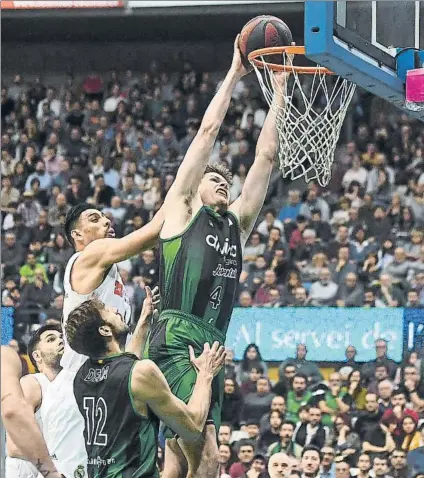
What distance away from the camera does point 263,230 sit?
16.4 meters

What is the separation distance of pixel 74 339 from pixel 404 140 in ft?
39.6

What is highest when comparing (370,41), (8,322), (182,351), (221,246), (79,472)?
(370,41)

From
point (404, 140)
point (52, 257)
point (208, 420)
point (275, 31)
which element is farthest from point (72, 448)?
point (404, 140)

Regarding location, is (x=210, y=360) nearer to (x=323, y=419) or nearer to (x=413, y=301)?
(x=323, y=419)

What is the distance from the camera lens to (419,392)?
1273 cm

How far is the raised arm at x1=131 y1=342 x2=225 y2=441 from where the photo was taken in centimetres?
584

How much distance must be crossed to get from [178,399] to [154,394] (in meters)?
0.25

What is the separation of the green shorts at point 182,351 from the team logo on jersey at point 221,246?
0.44 metres

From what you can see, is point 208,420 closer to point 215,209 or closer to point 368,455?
point 215,209

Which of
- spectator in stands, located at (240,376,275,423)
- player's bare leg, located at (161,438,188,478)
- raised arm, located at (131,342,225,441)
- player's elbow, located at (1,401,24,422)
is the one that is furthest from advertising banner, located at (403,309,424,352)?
player's elbow, located at (1,401,24,422)

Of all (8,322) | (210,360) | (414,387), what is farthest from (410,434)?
(8,322)

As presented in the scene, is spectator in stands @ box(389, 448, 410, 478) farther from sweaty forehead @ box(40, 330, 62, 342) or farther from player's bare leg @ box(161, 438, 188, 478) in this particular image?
player's bare leg @ box(161, 438, 188, 478)

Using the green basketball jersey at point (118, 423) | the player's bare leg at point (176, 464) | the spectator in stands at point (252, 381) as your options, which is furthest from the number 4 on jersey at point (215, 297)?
the spectator in stands at point (252, 381)

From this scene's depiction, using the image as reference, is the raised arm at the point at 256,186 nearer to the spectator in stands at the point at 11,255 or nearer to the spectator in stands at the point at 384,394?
the spectator in stands at the point at 384,394
